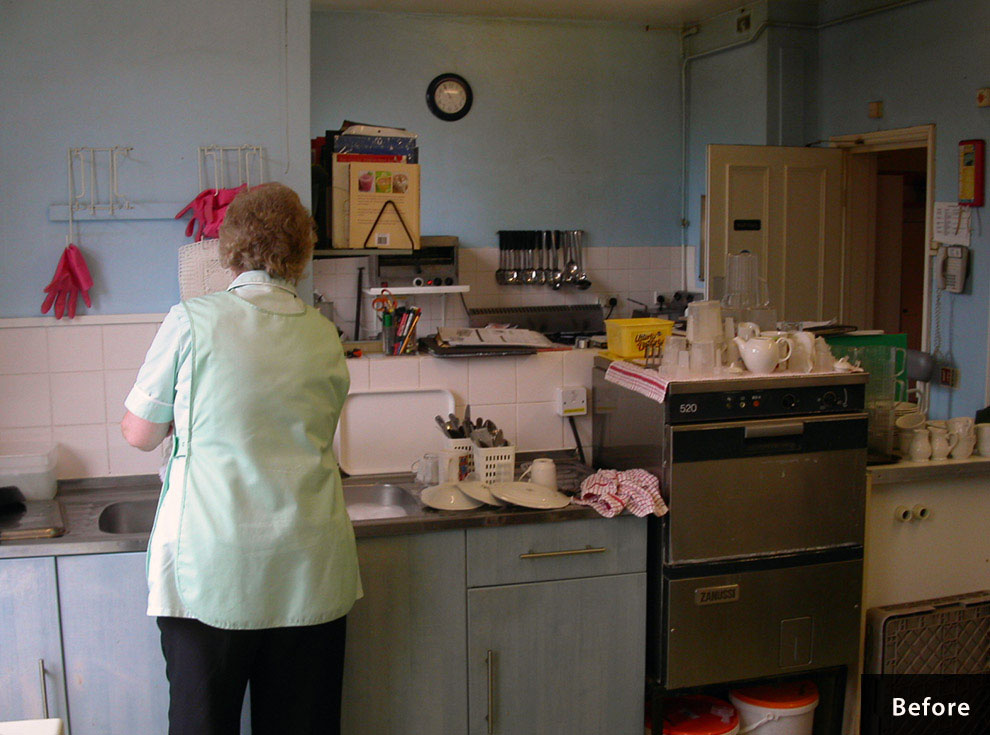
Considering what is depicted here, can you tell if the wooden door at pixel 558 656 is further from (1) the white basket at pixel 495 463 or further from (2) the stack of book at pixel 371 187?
(2) the stack of book at pixel 371 187

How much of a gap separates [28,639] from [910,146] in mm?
4500

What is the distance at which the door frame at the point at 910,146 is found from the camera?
4.61 metres

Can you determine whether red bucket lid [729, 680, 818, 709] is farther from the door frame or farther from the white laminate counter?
the door frame

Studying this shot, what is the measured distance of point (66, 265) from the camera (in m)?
2.68

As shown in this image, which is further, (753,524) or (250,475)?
(753,524)

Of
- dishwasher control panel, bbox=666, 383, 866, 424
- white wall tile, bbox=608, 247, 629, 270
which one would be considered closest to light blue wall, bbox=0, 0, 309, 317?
dishwasher control panel, bbox=666, 383, 866, 424

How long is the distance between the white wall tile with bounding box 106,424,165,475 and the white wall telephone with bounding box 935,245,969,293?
3604 millimetres

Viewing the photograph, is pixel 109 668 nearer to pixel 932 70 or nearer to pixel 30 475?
pixel 30 475

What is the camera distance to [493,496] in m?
2.56

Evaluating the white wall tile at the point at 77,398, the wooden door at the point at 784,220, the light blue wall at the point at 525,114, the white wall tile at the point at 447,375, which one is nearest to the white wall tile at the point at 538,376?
the white wall tile at the point at 447,375

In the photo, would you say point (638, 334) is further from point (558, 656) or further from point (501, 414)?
point (558, 656)

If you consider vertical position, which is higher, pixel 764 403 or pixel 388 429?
pixel 764 403

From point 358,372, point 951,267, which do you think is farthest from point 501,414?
point 951,267

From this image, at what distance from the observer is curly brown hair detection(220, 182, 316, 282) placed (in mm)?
2041
